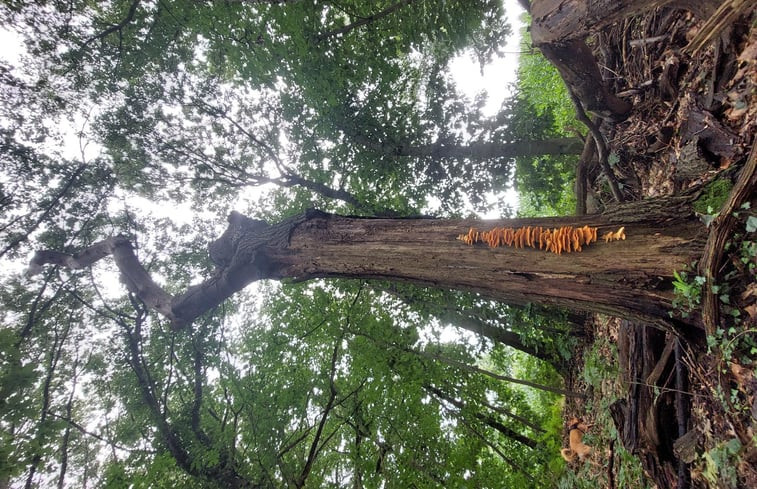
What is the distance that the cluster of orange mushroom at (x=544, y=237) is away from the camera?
7.04 feet

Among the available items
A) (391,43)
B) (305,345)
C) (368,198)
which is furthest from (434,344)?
(391,43)

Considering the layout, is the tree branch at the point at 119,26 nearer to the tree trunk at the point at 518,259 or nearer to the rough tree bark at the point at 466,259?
the rough tree bark at the point at 466,259

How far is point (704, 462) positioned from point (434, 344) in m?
3.36

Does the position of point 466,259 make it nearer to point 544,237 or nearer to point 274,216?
point 544,237

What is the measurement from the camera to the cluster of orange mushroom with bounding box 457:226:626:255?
2.15 meters

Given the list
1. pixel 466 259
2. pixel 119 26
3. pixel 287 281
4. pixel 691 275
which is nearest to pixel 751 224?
pixel 691 275

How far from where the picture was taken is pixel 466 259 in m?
2.55

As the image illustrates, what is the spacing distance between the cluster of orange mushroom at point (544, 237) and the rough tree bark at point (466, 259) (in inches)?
1.6

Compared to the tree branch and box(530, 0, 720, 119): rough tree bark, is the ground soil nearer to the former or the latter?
box(530, 0, 720, 119): rough tree bark

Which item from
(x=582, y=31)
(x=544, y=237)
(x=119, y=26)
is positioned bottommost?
(x=544, y=237)

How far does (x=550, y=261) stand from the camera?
2.24m

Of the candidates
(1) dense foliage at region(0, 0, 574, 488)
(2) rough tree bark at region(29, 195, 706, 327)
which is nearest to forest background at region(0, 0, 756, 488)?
(1) dense foliage at region(0, 0, 574, 488)

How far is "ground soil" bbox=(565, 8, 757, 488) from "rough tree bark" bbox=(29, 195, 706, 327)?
0.23m

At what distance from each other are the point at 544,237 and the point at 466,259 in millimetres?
538
